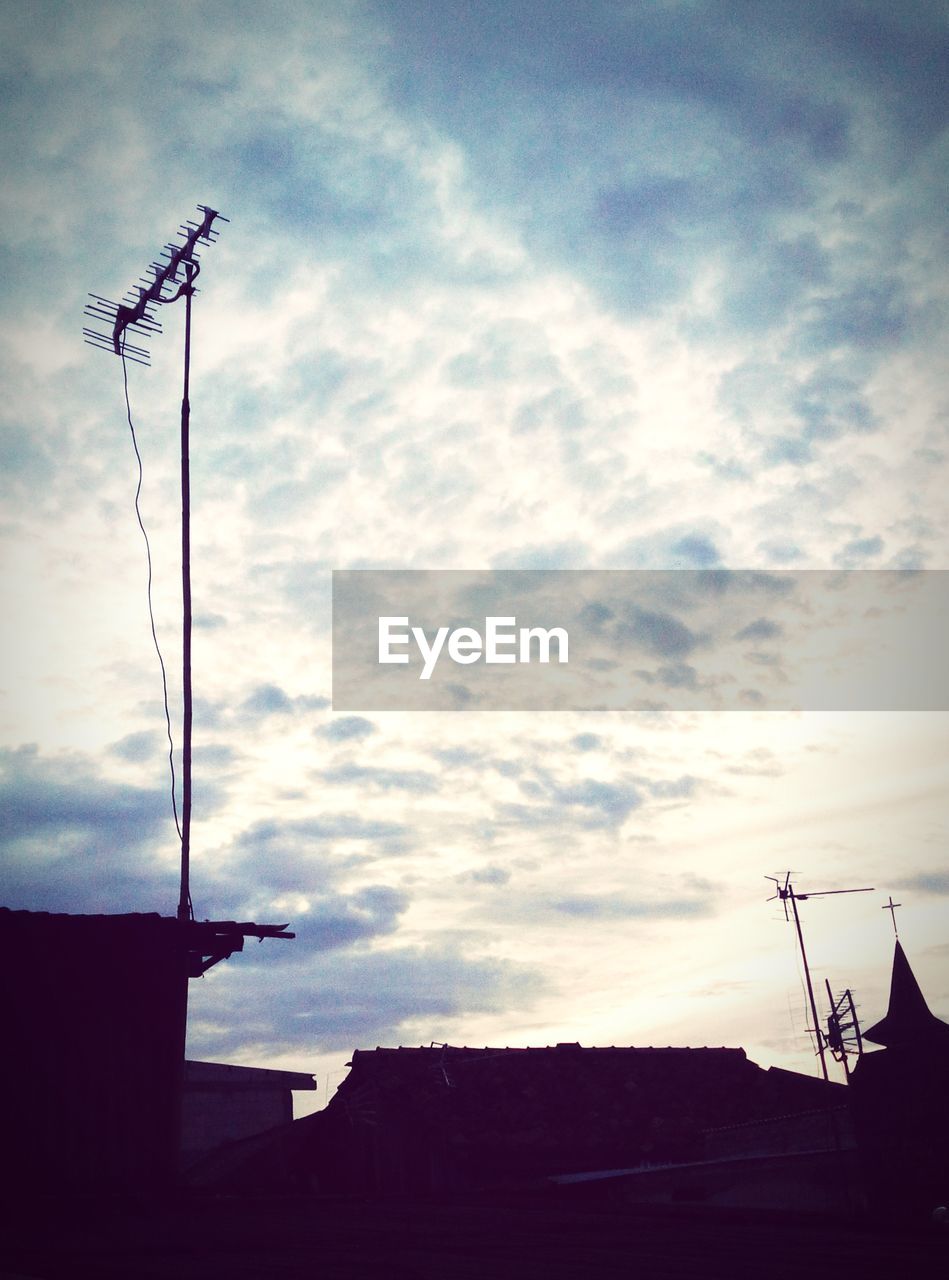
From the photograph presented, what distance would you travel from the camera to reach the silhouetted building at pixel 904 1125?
104 feet

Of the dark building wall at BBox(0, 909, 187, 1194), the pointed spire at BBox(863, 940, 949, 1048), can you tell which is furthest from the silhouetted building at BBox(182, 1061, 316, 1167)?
the pointed spire at BBox(863, 940, 949, 1048)

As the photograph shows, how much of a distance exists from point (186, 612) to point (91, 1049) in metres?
6.60

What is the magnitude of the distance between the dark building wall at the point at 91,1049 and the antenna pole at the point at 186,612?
34.9 inches

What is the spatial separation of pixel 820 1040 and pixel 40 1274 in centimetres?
3899

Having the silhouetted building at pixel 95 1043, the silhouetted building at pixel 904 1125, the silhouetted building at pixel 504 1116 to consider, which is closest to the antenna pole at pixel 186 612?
the silhouetted building at pixel 95 1043

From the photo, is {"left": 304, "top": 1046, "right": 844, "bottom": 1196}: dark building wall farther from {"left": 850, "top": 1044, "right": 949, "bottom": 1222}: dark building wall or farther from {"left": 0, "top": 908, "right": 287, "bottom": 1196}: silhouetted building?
{"left": 0, "top": 908, "right": 287, "bottom": 1196}: silhouetted building

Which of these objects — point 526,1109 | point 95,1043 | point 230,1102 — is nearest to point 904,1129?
point 526,1109

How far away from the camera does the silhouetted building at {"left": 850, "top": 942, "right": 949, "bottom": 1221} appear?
104 ft

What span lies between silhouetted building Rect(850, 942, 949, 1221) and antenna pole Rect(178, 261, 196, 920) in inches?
961

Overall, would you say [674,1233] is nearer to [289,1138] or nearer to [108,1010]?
[108,1010]

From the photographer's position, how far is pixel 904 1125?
3441 cm

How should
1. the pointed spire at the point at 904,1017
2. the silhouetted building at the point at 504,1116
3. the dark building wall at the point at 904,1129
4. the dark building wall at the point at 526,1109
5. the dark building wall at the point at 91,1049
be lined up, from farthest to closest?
1. the pointed spire at the point at 904,1017
2. the dark building wall at the point at 904,1129
3. the dark building wall at the point at 526,1109
4. the silhouetted building at the point at 504,1116
5. the dark building wall at the point at 91,1049

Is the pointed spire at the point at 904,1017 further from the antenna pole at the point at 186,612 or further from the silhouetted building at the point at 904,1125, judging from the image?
the antenna pole at the point at 186,612

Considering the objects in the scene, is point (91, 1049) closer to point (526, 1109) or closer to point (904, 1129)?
point (526, 1109)
